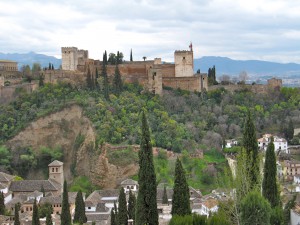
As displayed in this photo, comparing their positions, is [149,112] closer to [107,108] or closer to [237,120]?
[107,108]

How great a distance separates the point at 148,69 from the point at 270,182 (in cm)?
3965

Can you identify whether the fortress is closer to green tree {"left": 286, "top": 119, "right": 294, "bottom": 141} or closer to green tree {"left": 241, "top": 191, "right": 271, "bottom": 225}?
green tree {"left": 286, "top": 119, "right": 294, "bottom": 141}

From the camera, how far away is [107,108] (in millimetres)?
60406

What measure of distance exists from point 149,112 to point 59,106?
948 centimetres

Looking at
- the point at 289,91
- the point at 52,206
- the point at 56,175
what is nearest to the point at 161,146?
the point at 56,175

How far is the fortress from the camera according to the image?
218ft

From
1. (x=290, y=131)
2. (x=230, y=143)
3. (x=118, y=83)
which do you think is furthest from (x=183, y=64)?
(x=290, y=131)

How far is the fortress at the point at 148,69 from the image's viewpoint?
218 feet

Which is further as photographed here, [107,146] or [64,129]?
[64,129]

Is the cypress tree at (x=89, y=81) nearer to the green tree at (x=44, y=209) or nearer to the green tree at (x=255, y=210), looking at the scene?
the green tree at (x=44, y=209)

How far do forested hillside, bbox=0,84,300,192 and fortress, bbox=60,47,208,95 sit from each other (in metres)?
1.21

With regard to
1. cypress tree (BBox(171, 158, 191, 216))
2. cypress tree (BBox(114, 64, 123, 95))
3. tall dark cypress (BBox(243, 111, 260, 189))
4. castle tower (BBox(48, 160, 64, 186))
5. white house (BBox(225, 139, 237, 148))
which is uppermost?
cypress tree (BBox(114, 64, 123, 95))

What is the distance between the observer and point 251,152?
26562 millimetres

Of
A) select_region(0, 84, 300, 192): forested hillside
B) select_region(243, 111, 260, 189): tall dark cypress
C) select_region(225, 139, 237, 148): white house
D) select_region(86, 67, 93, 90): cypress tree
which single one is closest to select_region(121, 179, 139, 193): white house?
select_region(0, 84, 300, 192): forested hillside
